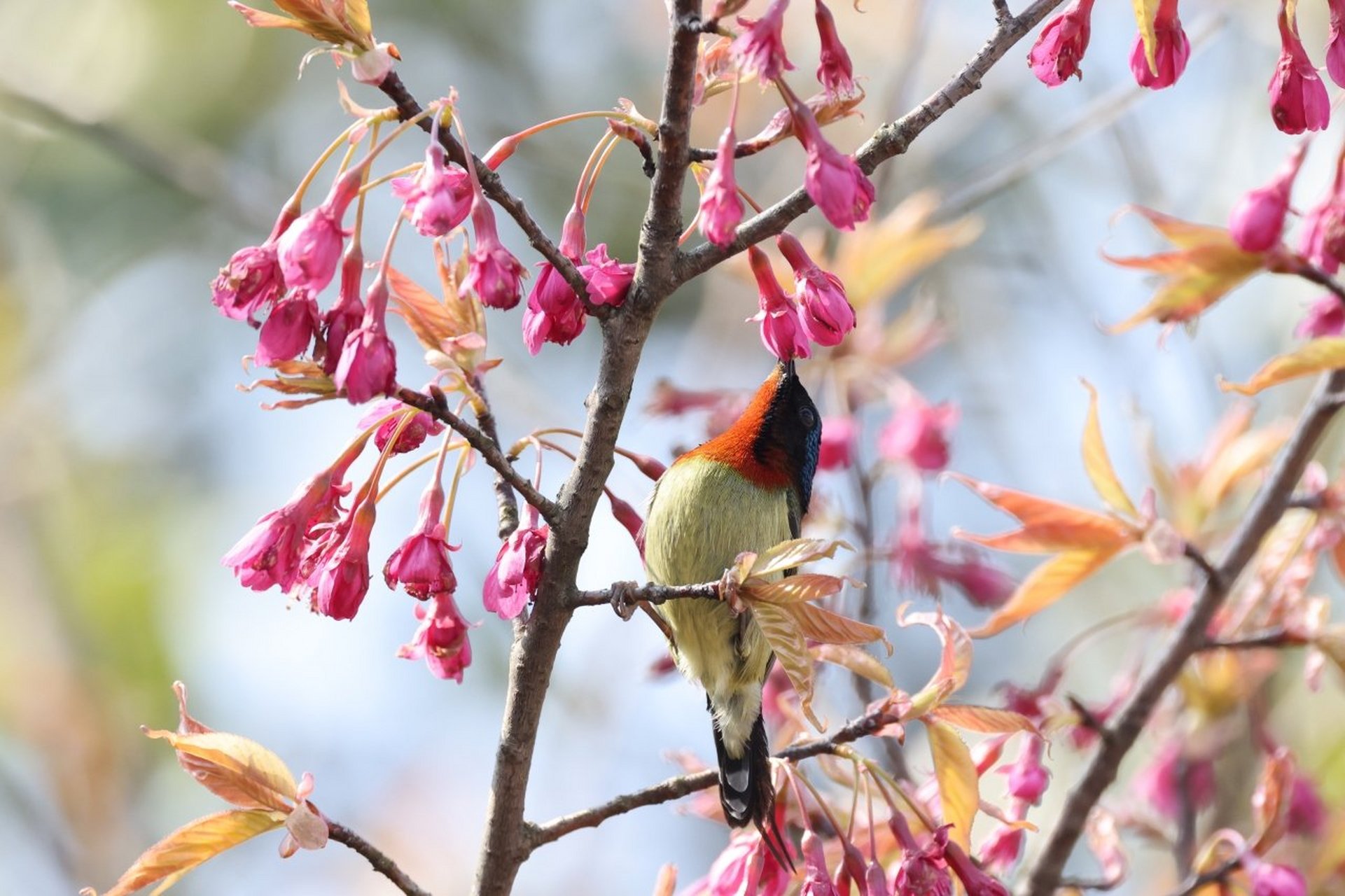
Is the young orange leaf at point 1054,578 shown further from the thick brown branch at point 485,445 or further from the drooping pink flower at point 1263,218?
the thick brown branch at point 485,445

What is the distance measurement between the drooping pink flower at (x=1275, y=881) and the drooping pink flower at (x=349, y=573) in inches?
64.8

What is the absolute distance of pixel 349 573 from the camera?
175 centimetres

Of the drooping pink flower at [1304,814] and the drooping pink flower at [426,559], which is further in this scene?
the drooping pink flower at [1304,814]

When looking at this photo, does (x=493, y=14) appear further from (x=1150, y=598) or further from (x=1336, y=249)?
(x=1336, y=249)

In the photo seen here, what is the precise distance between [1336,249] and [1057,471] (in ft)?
8.77

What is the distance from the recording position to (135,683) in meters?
5.84

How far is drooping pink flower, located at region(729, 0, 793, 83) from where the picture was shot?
147 cm

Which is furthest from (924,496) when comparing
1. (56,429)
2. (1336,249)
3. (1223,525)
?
(56,429)

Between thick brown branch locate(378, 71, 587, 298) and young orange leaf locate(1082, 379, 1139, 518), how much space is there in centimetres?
129

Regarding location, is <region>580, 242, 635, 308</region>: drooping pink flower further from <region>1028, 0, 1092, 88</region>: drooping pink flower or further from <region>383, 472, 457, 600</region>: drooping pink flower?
<region>1028, 0, 1092, 88</region>: drooping pink flower

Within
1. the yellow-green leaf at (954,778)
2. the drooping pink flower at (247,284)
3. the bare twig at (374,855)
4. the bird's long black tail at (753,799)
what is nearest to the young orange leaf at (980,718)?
the yellow-green leaf at (954,778)

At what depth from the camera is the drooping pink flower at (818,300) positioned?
1.76 m

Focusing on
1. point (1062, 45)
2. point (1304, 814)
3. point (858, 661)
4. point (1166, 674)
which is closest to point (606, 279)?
point (1062, 45)

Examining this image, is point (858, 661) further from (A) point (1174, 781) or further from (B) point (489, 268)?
(A) point (1174, 781)
